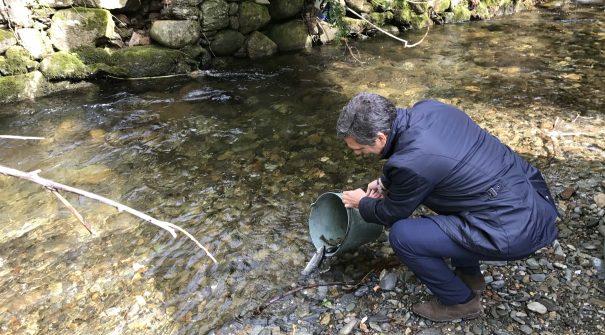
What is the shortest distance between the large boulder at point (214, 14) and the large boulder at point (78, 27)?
5.57ft

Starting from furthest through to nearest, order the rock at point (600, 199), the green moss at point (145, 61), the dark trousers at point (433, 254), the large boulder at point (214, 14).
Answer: the large boulder at point (214, 14) < the green moss at point (145, 61) < the rock at point (600, 199) < the dark trousers at point (433, 254)

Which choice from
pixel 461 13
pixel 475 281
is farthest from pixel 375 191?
pixel 461 13

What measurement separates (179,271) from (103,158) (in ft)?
8.28

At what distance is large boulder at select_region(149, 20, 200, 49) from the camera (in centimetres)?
829

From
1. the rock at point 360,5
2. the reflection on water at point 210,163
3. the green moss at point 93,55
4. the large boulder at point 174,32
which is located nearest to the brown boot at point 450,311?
the reflection on water at point 210,163

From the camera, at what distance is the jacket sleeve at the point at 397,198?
97.1 inches

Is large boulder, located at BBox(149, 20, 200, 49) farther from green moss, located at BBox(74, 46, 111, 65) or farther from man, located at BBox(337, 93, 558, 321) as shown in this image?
man, located at BBox(337, 93, 558, 321)

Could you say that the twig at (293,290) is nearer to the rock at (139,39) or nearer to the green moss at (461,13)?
the rock at (139,39)

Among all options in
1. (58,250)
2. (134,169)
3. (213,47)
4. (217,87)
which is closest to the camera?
(58,250)

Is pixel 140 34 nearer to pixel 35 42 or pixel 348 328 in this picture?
pixel 35 42

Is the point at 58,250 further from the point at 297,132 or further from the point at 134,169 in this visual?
the point at 297,132

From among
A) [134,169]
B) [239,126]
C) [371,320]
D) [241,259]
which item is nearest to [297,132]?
[239,126]

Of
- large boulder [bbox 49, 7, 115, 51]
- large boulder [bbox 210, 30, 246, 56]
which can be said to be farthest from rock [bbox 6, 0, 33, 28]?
large boulder [bbox 210, 30, 246, 56]

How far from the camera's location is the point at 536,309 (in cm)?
296
